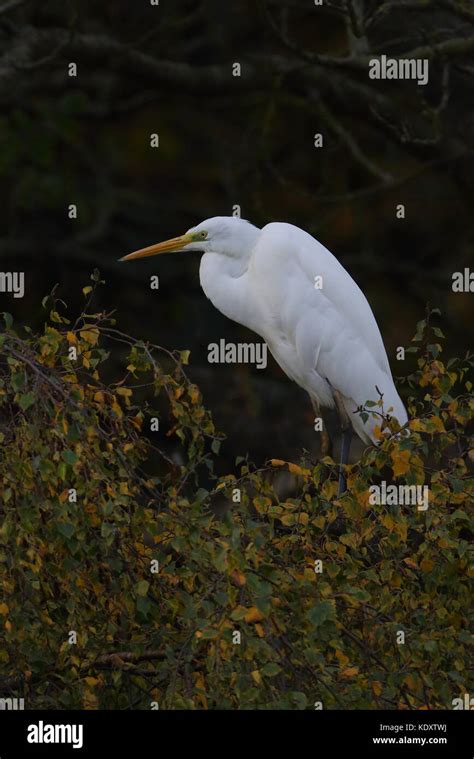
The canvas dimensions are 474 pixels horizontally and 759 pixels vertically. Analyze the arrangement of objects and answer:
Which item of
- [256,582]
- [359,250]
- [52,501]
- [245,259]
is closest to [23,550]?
[52,501]

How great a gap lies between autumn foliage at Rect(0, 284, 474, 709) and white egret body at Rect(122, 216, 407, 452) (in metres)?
1.18

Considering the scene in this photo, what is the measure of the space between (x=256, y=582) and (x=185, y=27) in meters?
3.98

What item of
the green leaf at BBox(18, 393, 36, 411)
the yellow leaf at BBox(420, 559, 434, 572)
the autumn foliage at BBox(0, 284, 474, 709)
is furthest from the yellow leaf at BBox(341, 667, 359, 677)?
the green leaf at BBox(18, 393, 36, 411)

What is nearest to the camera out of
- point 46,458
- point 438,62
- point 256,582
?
point 256,582

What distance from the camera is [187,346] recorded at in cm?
558

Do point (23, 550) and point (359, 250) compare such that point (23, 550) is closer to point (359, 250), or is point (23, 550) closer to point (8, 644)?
point (8, 644)

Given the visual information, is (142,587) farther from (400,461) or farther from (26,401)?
(400,461)

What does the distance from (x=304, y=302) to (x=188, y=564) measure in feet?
5.21

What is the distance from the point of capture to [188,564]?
229cm

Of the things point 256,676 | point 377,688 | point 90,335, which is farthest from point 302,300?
point 256,676

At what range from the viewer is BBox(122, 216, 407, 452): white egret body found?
3.75m

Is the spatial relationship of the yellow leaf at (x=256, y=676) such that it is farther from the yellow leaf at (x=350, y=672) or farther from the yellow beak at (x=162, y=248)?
the yellow beak at (x=162, y=248)

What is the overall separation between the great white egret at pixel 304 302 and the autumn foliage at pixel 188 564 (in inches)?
46.4

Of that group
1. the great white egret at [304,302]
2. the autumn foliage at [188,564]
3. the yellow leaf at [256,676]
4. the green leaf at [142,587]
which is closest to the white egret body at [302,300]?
the great white egret at [304,302]
